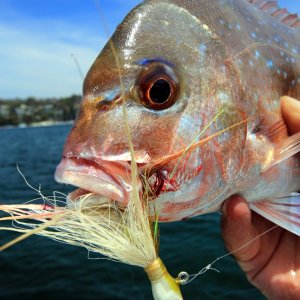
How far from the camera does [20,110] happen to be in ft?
426

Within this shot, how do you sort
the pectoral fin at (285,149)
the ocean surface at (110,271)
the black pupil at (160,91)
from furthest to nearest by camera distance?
the ocean surface at (110,271), the pectoral fin at (285,149), the black pupil at (160,91)

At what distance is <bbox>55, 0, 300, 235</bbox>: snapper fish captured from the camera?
1519 millimetres

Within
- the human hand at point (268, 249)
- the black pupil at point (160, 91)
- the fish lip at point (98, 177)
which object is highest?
the black pupil at point (160, 91)

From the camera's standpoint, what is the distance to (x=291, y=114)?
85.9 inches

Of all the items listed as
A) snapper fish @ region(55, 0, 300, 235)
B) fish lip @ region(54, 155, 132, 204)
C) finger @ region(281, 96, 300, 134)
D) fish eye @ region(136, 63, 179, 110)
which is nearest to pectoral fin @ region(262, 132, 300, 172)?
snapper fish @ region(55, 0, 300, 235)

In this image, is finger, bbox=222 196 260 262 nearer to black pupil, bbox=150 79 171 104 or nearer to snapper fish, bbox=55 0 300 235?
snapper fish, bbox=55 0 300 235

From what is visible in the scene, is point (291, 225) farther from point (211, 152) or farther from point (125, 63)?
point (125, 63)

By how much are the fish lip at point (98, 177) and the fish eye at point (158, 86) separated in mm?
329

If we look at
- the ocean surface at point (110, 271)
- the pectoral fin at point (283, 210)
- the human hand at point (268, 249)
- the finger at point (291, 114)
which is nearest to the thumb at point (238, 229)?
the human hand at point (268, 249)

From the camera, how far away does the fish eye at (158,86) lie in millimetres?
1612

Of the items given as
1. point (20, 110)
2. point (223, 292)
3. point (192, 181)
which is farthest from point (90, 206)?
point (20, 110)

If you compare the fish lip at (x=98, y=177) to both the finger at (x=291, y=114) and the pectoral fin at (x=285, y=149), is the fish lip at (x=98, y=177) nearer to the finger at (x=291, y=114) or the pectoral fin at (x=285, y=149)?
the pectoral fin at (x=285, y=149)

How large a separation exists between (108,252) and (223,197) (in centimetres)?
75

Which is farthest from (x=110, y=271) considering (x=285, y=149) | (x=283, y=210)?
(x=285, y=149)
